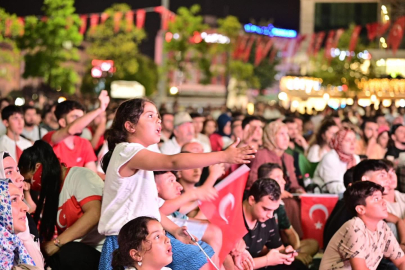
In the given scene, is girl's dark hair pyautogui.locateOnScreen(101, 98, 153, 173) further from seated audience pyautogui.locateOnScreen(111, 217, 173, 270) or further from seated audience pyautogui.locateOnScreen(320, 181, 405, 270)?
seated audience pyautogui.locateOnScreen(320, 181, 405, 270)

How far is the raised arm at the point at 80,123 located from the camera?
7100 mm

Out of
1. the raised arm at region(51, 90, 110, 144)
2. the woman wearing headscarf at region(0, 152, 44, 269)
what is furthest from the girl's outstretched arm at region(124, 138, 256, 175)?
the raised arm at region(51, 90, 110, 144)

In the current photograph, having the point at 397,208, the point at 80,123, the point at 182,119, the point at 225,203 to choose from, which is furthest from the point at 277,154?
the point at 225,203

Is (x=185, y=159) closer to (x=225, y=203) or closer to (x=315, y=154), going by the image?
(x=225, y=203)

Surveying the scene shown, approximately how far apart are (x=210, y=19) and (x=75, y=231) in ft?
368

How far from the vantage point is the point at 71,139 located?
7863 mm

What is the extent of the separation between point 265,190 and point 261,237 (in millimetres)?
510

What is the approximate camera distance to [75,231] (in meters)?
5.52

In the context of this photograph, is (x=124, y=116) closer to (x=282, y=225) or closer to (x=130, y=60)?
(x=282, y=225)

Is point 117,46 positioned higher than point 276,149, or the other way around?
point 276,149

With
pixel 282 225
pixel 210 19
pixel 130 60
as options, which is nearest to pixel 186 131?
pixel 282 225

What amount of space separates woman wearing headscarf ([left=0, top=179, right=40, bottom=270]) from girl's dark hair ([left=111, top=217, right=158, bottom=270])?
2.03 ft

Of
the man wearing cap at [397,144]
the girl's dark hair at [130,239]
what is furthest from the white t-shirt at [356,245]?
the man wearing cap at [397,144]

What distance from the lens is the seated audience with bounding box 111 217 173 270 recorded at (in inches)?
179
